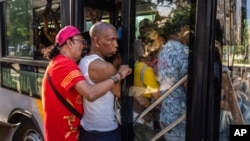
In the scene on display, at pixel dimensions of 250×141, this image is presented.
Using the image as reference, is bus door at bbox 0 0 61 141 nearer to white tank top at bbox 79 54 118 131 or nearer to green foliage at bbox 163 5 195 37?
white tank top at bbox 79 54 118 131

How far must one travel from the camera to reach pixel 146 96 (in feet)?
8.12

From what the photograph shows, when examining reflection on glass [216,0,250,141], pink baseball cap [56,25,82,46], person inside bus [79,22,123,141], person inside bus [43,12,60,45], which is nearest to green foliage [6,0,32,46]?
person inside bus [43,12,60,45]

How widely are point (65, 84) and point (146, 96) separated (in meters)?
0.56

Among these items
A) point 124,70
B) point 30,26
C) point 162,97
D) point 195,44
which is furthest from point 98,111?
point 30,26

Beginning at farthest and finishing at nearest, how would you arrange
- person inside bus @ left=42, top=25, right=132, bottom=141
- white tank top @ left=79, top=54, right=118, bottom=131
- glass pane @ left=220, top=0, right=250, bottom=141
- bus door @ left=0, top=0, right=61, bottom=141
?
1. bus door @ left=0, top=0, right=61, bottom=141
2. white tank top @ left=79, top=54, right=118, bottom=131
3. person inside bus @ left=42, top=25, right=132, bottom=141
4. glass pane @ left=220, top=0, right=250, bottom=141

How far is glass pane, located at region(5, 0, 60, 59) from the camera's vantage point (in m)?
3.43

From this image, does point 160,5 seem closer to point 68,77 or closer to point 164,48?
point 164,48

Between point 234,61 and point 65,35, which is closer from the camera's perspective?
point 234,61

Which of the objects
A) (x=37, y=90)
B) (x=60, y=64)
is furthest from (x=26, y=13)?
(x=60, y=64)

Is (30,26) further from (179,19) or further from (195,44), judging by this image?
(195,44)

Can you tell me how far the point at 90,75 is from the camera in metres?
2.39

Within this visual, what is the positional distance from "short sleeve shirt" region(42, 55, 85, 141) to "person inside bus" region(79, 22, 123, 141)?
3.1 inches

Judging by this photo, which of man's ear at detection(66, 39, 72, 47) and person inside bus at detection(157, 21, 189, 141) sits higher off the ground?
man's ear at detection(66, 39, 72, 47)

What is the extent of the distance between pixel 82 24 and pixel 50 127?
929mm
